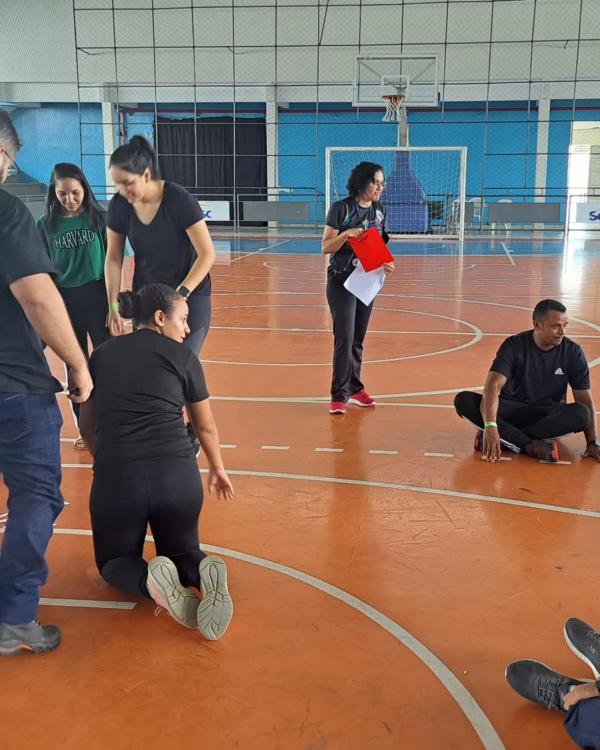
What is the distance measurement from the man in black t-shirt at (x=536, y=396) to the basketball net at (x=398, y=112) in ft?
61.9

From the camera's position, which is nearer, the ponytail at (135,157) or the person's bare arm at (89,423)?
the person's bare arm at (89,423)

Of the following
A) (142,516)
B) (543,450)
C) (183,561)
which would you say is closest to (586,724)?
(183,561)

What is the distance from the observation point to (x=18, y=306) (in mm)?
2541

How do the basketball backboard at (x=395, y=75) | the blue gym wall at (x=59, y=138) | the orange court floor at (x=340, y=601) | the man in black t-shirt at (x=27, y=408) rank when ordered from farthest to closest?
the blue gym wall at (x=59, y=138)
the basketball backboard at (x=395, y=75)
the man in black t-shirt at (x=27, y=408)
the orange court floor at (x=340, y=601)

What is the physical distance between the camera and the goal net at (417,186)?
22094 millimetres

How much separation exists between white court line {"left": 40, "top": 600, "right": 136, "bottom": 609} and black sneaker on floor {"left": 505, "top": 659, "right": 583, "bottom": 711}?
56.1 inches

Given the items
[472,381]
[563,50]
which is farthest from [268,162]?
[472,381]

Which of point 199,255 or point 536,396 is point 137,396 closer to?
point 199,255

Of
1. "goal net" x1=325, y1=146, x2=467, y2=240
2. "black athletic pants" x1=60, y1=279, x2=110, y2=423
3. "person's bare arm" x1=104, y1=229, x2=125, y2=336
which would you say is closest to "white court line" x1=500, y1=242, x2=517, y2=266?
"goal net" x1=325, y1=146, x2=467, y2=240

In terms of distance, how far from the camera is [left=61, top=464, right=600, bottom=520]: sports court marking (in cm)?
395

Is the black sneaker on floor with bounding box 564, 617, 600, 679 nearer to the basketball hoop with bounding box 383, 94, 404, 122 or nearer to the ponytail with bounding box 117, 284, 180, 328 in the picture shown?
the ponytail with bounding box 117, 284, 180, 328

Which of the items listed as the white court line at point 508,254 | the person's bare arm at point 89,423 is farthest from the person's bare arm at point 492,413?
the white court line at point 508,254

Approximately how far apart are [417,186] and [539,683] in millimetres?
21541

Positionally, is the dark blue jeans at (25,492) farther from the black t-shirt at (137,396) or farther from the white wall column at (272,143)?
the white wall column at (272,143)
